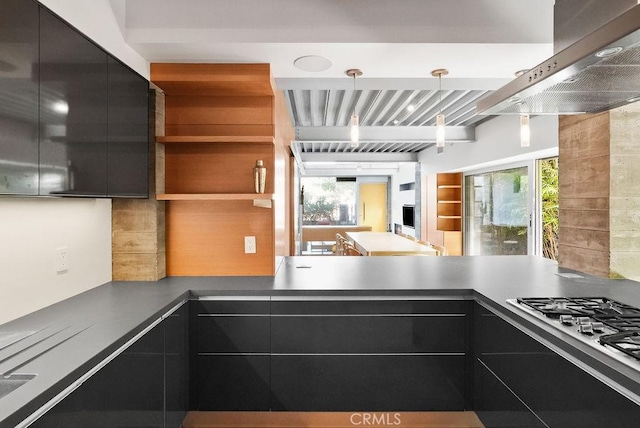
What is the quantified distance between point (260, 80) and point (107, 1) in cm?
84

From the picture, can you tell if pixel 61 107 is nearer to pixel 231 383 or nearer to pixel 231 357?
pixel 231 357

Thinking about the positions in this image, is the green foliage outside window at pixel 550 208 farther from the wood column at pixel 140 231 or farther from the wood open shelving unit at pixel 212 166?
the wood column at pixel 140 231

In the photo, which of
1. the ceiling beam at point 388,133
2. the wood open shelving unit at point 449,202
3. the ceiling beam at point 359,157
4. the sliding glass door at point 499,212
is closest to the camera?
the sliding glass door at point 499,212

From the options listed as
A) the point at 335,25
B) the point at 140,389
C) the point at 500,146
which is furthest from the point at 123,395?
the point at 500,146

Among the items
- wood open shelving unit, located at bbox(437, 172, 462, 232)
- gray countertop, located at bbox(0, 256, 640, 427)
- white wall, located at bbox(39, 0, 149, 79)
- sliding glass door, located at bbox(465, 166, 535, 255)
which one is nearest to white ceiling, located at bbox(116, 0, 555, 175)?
white wall, located at bbox(39, 0, 149, 79)

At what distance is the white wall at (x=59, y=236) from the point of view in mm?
1530

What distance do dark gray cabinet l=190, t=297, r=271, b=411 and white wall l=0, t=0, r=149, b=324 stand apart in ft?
2.03

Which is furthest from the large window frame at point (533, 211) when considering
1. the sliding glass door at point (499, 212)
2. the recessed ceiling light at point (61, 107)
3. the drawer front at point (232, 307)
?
the recessed ceiling light at point (61, 107)

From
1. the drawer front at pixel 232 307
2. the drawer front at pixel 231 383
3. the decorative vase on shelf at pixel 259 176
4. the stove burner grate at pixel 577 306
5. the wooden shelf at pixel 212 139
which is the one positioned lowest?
the drawer front at pixel 231 383

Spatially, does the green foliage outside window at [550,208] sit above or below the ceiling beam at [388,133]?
below

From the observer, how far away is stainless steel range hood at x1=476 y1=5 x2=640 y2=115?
118cm

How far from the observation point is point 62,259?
183 cm

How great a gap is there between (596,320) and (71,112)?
2.15 meters

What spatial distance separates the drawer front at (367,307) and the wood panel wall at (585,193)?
1035 millimetres
